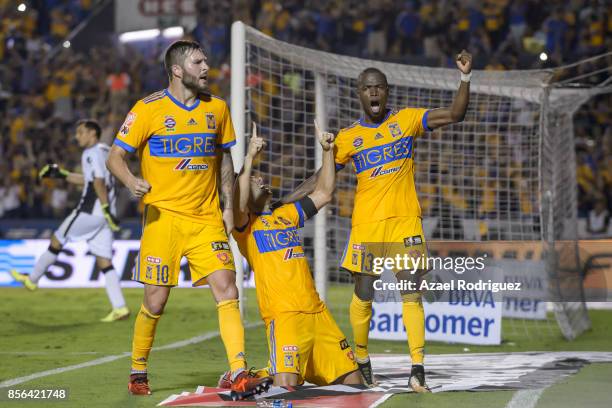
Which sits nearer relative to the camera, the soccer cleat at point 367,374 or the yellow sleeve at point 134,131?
the yellow sleeve at point 134,131

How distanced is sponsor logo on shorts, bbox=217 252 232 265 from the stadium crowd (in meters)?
12.7

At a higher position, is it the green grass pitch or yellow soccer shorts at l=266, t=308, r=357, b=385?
yellow soccer shorts at l=266, t=308, r=357, b=385

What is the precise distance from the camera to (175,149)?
7.04m

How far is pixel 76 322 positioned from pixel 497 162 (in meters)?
6.42

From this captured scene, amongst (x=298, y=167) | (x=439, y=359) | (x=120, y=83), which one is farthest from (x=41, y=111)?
(x=439, y=359)

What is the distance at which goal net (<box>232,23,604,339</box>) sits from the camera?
1228 cm

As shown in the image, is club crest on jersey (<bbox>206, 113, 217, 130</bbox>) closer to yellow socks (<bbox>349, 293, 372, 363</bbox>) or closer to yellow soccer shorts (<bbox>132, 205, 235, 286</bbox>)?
yellow soccer shorts (<bbox>132, 205, 235, 286</bbox>)

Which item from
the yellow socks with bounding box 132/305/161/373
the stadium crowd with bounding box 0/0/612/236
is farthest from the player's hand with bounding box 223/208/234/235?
the stadium crowd with bounding box 0/0/612/236

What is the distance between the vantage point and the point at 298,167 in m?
14.2

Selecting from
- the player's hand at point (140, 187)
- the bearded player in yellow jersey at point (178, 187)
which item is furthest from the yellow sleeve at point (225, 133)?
the player's hand at point (140, 187)

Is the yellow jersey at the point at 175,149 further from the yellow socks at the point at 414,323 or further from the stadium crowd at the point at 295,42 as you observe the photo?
the stadium crowd at the point at 295,42

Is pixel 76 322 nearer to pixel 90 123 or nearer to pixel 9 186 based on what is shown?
pixel 90 123

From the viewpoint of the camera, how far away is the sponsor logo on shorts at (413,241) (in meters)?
7.70

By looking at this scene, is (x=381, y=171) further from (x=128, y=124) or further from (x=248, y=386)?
(x=248, y=386)
